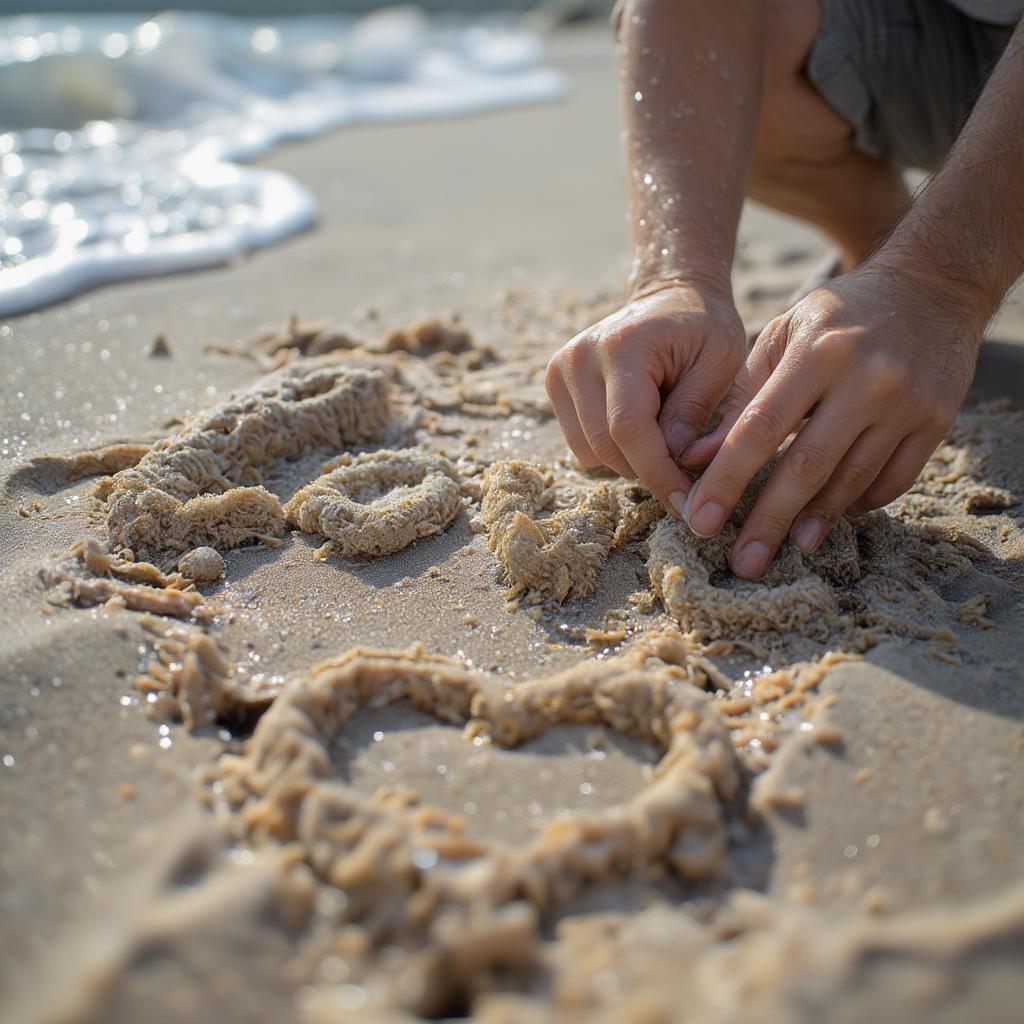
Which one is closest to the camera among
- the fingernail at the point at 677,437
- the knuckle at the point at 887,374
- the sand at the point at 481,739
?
the sand at the point at 481,739

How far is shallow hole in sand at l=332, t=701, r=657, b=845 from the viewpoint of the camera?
1.51 m

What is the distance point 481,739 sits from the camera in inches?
64.8

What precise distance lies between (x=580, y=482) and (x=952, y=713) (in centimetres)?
107

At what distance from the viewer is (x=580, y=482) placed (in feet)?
8.02

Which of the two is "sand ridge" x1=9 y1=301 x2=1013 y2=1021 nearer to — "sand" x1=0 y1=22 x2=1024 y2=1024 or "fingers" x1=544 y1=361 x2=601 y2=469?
"sand" x1=0 y1=22 x2=1024 y2=1024

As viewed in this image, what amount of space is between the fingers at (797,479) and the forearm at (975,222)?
378 mm

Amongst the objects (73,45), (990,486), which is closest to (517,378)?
(990,486)

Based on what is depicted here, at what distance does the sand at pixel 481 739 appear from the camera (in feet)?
3.96

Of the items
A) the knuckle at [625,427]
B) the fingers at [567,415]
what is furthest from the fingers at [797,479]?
the fingers at [567,415]

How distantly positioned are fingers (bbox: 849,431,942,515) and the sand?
0.15 m

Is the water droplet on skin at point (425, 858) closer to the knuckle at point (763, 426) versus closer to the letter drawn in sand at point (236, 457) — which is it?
the knuckle at point (763, 426)

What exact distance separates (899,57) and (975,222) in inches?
53.0

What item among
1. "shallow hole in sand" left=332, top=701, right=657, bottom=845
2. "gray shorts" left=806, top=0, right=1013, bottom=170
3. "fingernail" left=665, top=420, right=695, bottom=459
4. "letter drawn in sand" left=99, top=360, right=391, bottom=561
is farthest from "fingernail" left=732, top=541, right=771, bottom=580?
"gray shorts" left=806, top=0, right=1013, bottom=170

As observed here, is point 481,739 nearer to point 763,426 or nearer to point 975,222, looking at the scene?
point 763,426
